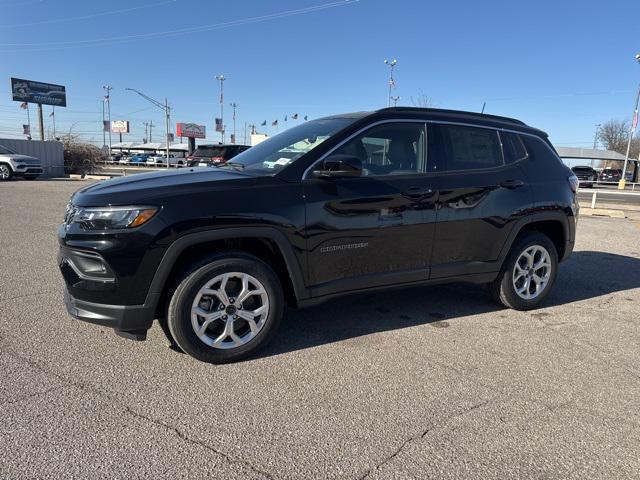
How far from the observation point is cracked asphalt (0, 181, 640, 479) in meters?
2.44

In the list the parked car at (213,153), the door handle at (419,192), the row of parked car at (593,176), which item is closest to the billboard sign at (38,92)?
the parked car at (213,153)

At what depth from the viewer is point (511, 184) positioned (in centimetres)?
464

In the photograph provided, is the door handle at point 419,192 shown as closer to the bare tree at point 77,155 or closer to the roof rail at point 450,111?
the roof rail at point 450,111

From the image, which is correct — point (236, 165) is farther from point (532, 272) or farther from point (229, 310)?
point (532, 272)

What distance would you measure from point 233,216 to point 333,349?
1.33 metres

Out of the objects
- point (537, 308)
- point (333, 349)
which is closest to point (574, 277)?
point (537, 308)

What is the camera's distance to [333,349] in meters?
3.80

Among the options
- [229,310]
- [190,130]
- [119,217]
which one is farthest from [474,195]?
[190,130]

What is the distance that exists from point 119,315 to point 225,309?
0.70m

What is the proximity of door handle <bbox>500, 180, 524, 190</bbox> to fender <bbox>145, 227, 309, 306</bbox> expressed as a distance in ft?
7.43

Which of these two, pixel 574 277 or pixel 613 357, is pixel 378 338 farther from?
pixel 574 277

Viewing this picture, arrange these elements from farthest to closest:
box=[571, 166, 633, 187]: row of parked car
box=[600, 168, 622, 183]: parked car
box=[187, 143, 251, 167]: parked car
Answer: box=[600, 168, 622, 183]: parked car < box=[571, 166, 633, 187]: row of parked car < box=[187, 143, 251, 167]: parked car

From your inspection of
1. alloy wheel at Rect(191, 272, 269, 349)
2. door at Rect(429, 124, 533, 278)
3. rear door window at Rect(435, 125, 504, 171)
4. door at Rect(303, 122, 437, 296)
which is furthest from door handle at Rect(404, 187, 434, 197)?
alloy wheel at Rect(191, 272, 269, 349)

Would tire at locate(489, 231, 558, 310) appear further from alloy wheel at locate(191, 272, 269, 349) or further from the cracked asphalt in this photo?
alloy wheel at locate(191, 272, 269, 349)
